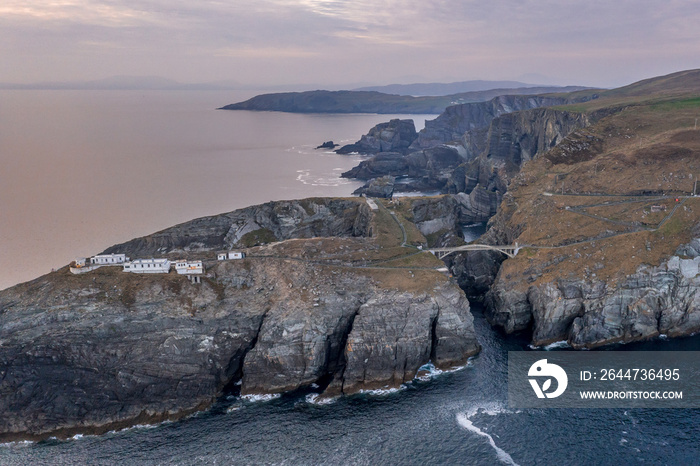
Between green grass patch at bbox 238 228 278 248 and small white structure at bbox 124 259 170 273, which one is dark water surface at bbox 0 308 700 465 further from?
green grass patch at bbox 238 228 278 248

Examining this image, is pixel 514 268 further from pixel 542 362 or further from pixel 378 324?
A: pixel 378 324

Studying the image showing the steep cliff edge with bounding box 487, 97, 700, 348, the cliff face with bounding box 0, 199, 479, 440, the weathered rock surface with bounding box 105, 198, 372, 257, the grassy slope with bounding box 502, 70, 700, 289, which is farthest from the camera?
the weathered rock surface with bounding box 105, 198, 372, 257

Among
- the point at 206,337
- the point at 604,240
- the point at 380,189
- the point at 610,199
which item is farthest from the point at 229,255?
the point at 380,189

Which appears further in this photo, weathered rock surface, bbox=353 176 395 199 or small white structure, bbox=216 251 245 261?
weathered rock surface, bbox=353 176 395 199

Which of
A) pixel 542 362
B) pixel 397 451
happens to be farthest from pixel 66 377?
pixel 542 362

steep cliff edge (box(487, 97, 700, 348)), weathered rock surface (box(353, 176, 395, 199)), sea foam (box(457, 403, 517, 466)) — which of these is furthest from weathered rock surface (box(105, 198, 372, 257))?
weathered rock surface (box(353, 176, 395, 199))

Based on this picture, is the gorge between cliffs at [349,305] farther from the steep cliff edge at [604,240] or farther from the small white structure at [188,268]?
the small white structure at [188,268]

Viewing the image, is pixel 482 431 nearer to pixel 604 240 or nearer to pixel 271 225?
pixel 604 240
